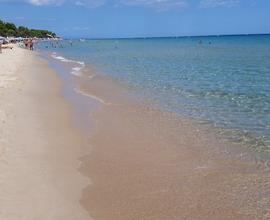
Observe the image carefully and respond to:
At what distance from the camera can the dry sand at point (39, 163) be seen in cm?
633

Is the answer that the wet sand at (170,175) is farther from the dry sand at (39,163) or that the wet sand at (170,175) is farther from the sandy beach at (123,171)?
the dry sand at (39,163)

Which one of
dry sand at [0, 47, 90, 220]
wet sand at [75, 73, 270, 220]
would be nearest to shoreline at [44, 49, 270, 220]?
wet sand at [75, 73, 270, 220]

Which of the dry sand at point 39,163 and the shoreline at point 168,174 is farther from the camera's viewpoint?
the shoreline at point 168,174

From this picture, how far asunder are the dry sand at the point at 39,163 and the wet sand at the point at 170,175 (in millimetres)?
333

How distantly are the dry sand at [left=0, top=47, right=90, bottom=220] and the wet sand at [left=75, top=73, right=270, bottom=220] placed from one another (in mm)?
333

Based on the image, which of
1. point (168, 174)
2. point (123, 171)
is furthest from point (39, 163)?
point (168, 174)

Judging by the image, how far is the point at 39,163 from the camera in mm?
8453

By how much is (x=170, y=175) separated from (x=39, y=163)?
2.50 meters

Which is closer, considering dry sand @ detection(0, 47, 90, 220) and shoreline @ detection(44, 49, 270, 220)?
dry sand @ detection(0, 47, 90, 220)

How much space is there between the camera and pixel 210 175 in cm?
809

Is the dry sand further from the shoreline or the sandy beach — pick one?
the shoreline

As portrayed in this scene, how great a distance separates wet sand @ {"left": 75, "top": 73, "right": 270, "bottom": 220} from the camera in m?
6.50

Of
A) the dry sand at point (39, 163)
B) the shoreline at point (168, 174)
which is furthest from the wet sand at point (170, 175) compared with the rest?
the dry sand at point (39, 163)

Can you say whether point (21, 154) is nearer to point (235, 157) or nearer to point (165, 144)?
point (165, 144)
